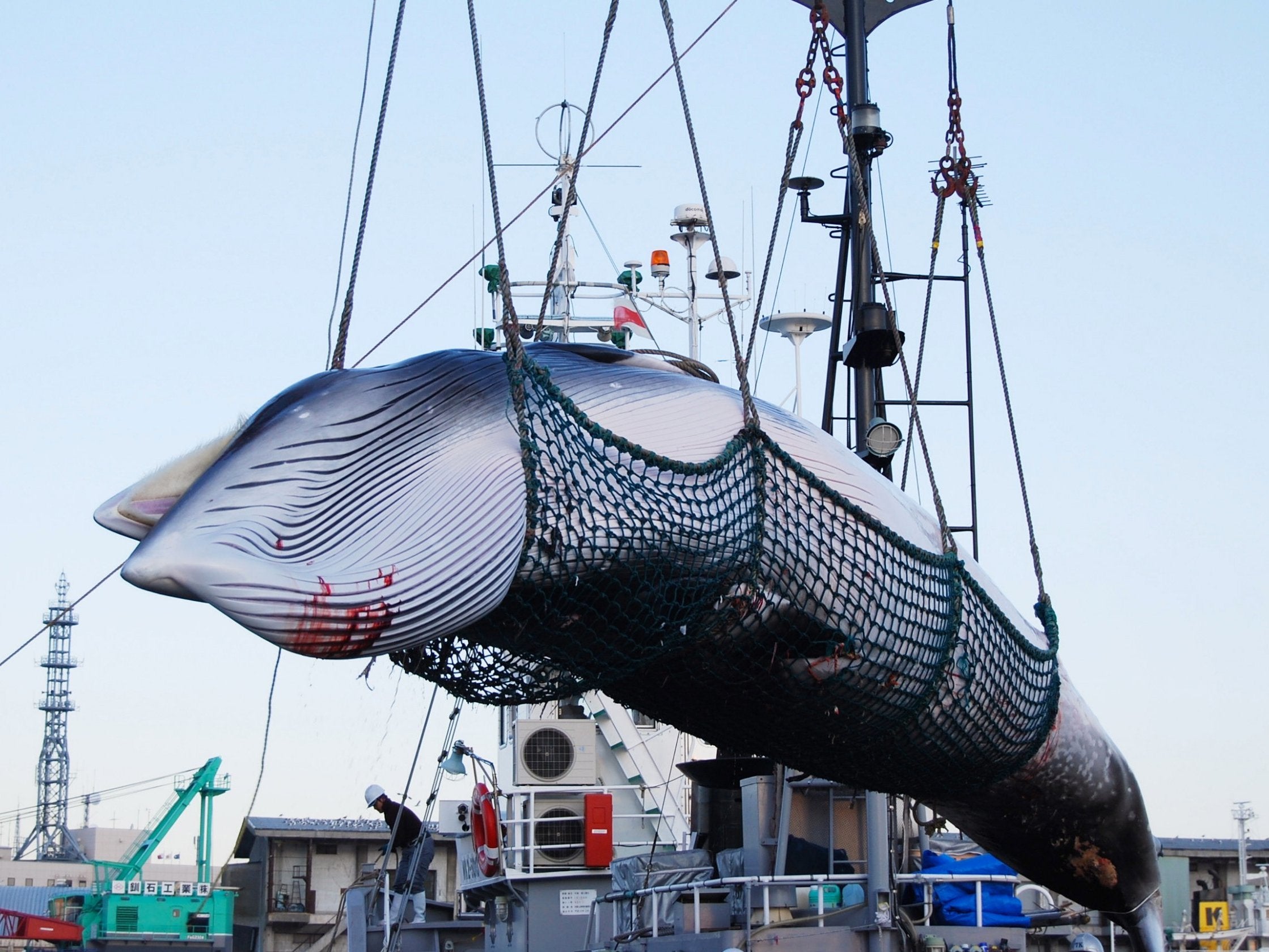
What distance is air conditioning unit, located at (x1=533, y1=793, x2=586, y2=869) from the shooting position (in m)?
17.5

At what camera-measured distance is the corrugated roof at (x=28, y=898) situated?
4503cm

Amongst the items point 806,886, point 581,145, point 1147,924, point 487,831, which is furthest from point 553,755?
point 581,145

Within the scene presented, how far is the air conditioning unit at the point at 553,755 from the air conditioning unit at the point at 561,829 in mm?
210

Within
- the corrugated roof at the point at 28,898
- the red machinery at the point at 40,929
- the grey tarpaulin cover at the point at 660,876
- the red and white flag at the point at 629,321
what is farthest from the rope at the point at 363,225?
the corrugated roof at the point at 28,898

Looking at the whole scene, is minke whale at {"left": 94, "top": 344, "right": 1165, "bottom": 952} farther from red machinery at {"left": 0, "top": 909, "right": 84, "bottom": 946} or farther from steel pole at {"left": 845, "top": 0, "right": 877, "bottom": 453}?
red machinery at {"left": 0, "top": 909, "right": 84, "bottom": 946}

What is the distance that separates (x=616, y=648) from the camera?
4664 millimetres

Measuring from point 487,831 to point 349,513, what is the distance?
537 inches

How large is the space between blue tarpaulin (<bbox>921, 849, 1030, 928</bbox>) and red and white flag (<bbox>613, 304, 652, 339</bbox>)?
10.3 metres

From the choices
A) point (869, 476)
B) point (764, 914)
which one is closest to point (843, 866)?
point (764, 914)

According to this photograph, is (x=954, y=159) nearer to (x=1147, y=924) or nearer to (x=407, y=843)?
(x=1147, y=924)

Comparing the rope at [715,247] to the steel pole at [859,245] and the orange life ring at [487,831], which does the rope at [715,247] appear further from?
the orange life ring at [487,831]

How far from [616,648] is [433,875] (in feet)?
105

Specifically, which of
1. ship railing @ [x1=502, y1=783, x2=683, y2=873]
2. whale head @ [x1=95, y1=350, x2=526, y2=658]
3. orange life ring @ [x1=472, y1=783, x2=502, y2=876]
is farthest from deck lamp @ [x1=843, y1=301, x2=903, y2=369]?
orange life ring @ [x1=472, y1=783, x2=502, y2=876]

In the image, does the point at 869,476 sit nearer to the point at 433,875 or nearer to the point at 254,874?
the point at 433,875
